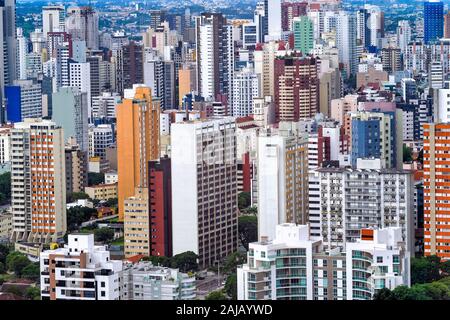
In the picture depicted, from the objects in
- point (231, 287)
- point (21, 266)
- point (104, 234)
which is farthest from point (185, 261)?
point (231, 287)

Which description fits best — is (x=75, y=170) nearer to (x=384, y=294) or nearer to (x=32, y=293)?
A: (x=32, y=293)

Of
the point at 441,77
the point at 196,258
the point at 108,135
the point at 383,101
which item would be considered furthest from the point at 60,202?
the point at 441,77

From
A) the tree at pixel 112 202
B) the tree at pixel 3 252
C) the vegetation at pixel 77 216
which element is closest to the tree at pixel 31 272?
the tree at pixel 3 252

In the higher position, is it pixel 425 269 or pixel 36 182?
pixel 36 182

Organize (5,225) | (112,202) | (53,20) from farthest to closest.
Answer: (53,20) < (112,202) < (5,225)

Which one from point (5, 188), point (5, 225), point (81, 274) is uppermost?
point (81, 274)

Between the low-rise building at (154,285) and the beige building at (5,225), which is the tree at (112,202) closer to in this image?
the beige building at (5,225)

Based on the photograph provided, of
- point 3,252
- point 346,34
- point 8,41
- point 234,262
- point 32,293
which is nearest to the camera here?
point 32,293
